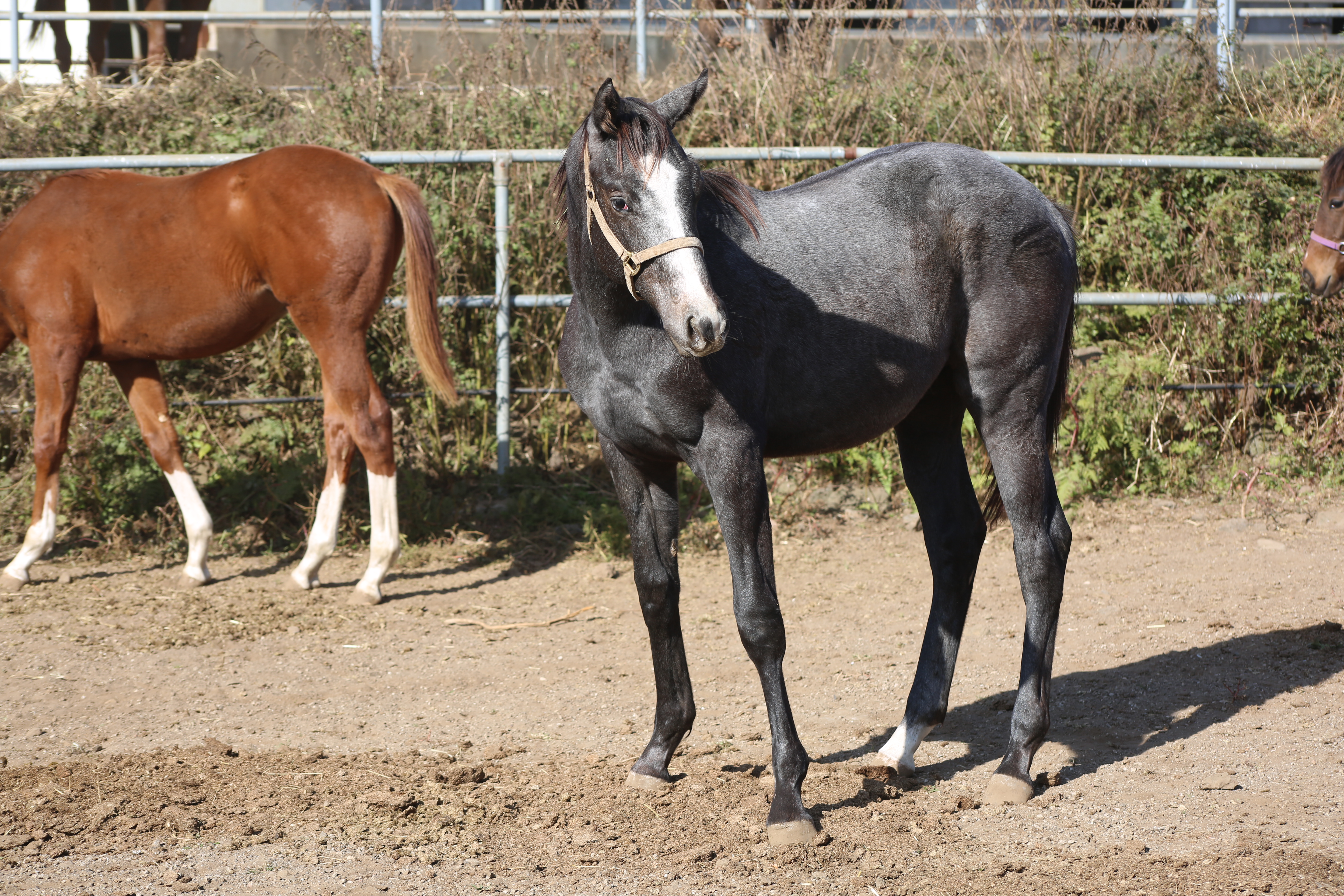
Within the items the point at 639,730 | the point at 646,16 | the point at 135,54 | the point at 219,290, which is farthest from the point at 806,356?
the point at 135,54

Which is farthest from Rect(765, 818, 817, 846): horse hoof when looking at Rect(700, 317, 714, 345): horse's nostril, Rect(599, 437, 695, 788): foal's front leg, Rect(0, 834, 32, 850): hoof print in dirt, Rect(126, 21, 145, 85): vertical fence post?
Rect(126, 21, 145, 85): vertical fence post

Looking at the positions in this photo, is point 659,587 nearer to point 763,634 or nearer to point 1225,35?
point 763,634

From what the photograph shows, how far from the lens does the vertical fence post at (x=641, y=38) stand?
352 inches

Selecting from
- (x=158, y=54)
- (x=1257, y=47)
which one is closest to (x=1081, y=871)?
(x=158, y=54)

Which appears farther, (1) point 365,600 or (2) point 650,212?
(1) point 365,600

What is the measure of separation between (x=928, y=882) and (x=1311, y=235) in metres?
5.07

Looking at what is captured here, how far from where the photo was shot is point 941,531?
3551 mm

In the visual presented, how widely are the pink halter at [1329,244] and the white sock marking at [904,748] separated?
4.31 m

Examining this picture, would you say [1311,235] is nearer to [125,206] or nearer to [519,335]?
[519,335]

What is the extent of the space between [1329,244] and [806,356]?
14.7 feet

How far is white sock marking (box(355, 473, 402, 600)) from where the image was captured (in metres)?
5.45

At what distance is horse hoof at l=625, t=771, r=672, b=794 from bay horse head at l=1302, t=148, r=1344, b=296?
4.92m

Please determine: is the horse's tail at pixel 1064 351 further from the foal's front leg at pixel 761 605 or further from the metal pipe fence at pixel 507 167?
the metal pipe fence at pixel 507 167

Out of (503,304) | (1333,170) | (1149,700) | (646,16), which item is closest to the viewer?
(1149,700)
